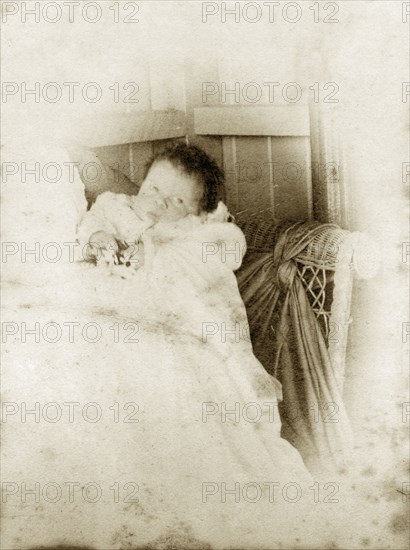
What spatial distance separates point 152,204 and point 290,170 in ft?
1.21

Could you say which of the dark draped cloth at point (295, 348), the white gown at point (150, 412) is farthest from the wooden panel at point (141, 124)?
the dark draped cloth at point (295, 348)

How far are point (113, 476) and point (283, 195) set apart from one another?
882 mm

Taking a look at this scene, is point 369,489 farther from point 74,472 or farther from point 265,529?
point 74,472

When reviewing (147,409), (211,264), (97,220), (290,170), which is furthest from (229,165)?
(147,409)

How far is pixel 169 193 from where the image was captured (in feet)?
6.53

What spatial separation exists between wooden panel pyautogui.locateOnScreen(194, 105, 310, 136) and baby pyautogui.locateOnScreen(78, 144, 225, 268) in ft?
0.25

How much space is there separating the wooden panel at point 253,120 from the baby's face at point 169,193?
5.3 inches

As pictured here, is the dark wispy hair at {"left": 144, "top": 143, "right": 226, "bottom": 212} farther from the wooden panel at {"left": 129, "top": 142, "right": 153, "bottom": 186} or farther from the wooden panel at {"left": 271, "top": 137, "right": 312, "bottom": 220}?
the wooden panel at {"left": 271, "top": 137, "right": 312, "bottom": 220}

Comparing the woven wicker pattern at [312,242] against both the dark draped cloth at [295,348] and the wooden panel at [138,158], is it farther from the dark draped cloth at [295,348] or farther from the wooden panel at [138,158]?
the wooden panel at [138,158]

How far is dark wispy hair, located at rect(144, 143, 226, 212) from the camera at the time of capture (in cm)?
198

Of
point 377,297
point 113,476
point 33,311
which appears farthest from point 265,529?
point 33,311

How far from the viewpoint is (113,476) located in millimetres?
2098

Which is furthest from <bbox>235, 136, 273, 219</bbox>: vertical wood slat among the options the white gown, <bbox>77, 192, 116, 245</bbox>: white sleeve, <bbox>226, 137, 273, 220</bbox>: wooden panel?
<bbox>77, 192, 116, 245</bbox>: white sleeve

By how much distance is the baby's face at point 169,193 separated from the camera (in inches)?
78.1
